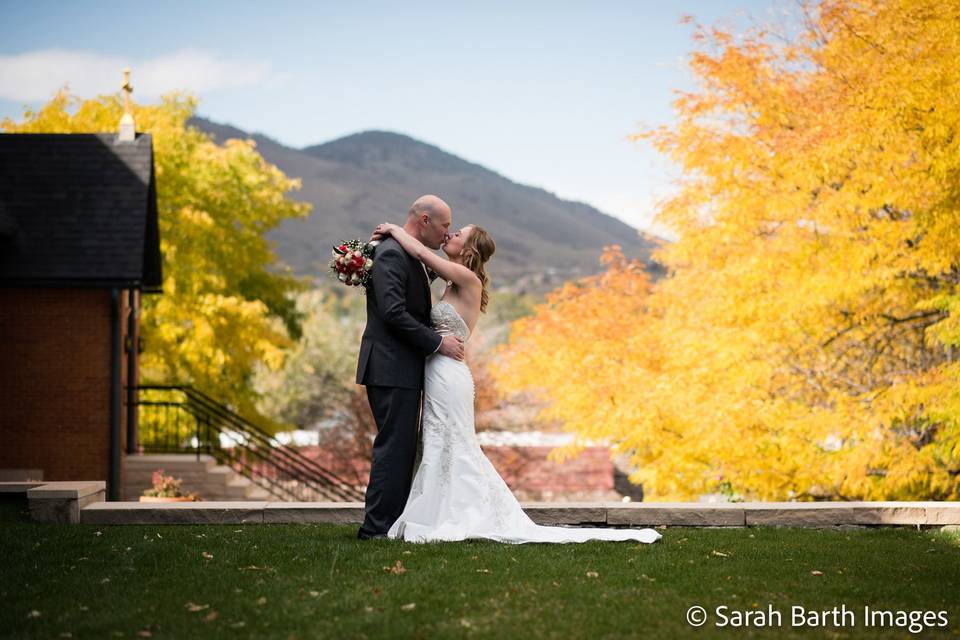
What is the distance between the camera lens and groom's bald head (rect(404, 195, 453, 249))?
6836 millimetres

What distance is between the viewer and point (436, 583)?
5215 millimetres

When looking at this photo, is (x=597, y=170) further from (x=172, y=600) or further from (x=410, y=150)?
(x=172, y=600)

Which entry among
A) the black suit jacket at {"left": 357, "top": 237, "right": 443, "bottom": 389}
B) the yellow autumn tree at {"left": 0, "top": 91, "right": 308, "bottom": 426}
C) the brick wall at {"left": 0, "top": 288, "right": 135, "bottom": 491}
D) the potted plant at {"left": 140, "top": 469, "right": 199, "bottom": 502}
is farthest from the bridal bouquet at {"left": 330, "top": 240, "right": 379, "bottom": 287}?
the yellow autumn tree at {"left": 0, "top": 91, "right": 308, "bottom": 426}

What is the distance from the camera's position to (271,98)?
171500 millimetres

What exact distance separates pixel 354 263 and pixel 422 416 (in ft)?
3.90

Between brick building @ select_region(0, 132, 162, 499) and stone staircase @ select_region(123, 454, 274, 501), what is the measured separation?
56.3 inches

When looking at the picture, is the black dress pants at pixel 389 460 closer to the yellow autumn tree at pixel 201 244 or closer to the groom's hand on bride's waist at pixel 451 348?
the groom's hand on bride's waist at pixel 451 348

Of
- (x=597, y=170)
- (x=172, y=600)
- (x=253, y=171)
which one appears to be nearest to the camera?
(x=172, y=600)

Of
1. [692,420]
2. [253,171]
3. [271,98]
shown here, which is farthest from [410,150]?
[692,420]

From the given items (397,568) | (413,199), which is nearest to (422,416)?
(397,568)

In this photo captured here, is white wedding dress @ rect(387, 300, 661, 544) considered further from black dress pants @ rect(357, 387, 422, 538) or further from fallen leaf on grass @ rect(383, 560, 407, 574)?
fallen leaf on grass @ rect(383, 560, 407, 574)

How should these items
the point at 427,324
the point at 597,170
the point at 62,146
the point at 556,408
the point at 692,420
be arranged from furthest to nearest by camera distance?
the point at 597,170
the point at 556,408
the point at 62,146
the point at 692,420
the point at 427,324

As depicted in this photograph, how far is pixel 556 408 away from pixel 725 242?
470 cm

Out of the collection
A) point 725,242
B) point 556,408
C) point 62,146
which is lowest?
point 556,408
